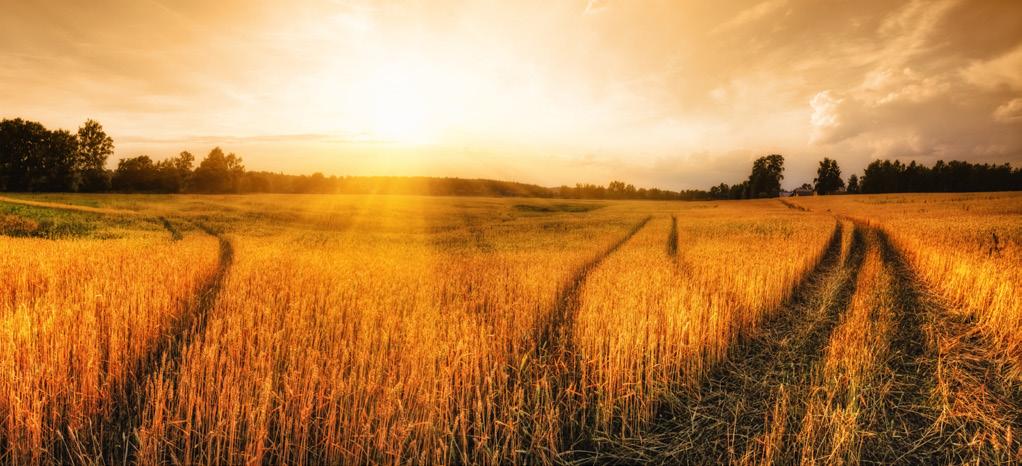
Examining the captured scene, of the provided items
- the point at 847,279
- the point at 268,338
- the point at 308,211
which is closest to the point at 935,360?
the point at 847,279

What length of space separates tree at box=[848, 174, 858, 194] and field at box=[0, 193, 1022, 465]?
136m

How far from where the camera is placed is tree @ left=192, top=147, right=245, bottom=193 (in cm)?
7275

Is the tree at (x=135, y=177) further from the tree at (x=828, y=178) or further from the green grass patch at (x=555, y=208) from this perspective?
the tree at (x=828, y=178)

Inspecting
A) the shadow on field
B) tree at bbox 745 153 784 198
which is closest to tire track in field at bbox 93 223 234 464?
the shadow on field

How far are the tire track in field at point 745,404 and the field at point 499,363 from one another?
4 centimetres

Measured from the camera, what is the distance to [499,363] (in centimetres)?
606

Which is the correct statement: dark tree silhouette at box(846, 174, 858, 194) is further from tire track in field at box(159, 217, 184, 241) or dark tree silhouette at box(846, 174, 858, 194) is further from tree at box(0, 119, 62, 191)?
tree at box(0, 119, 62, 191)

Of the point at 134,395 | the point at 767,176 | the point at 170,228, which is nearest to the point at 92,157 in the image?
the point at 170,228

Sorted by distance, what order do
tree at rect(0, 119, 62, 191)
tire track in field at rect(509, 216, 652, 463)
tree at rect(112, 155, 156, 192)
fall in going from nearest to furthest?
tire track in field at rect(509, 216, 652, 463) → tree at rect(0, 119, 62, 191) → tree at rect(112, 155, 156, 192)

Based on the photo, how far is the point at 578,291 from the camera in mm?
11008

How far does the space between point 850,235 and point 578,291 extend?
23.7 metres

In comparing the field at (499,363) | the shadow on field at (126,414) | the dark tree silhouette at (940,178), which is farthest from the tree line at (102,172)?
the dark tree silhouette at (940,178)

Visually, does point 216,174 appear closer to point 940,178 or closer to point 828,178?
point 828,178

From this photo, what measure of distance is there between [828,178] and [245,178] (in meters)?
130
